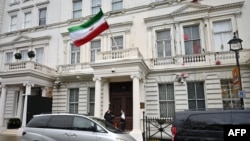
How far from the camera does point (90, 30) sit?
46.7 ft

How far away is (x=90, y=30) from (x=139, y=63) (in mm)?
4245

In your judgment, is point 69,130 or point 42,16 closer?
point 69,130

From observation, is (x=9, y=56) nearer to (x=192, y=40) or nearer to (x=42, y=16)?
(x=42, y=16)

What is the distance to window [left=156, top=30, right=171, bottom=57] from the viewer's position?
1619 centimetres

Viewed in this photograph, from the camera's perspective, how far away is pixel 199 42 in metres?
15.4

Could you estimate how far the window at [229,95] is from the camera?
44.6 ft

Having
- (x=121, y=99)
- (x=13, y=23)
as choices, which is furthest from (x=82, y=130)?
(x=13, y=23)

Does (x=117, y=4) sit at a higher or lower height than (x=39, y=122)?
higher

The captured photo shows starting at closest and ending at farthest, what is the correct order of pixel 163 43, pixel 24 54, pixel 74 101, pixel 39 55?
1. pixel 163 43
2. pixel 74 101
3. pixel 39 55
4. pixel 24 54

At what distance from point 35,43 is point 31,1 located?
18.0 feet

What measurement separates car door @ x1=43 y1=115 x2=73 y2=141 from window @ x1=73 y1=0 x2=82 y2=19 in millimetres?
14114

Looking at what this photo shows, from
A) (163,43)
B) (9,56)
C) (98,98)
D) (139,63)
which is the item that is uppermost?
(9,56)

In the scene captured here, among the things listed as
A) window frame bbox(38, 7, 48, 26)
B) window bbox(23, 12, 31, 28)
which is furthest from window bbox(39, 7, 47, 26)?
window bbox(23, 12, 31, 28)

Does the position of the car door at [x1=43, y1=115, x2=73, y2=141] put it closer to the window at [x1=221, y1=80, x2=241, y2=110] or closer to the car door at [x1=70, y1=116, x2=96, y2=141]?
the car door at [x1=70, y1=116, x2=96, y2=141]
